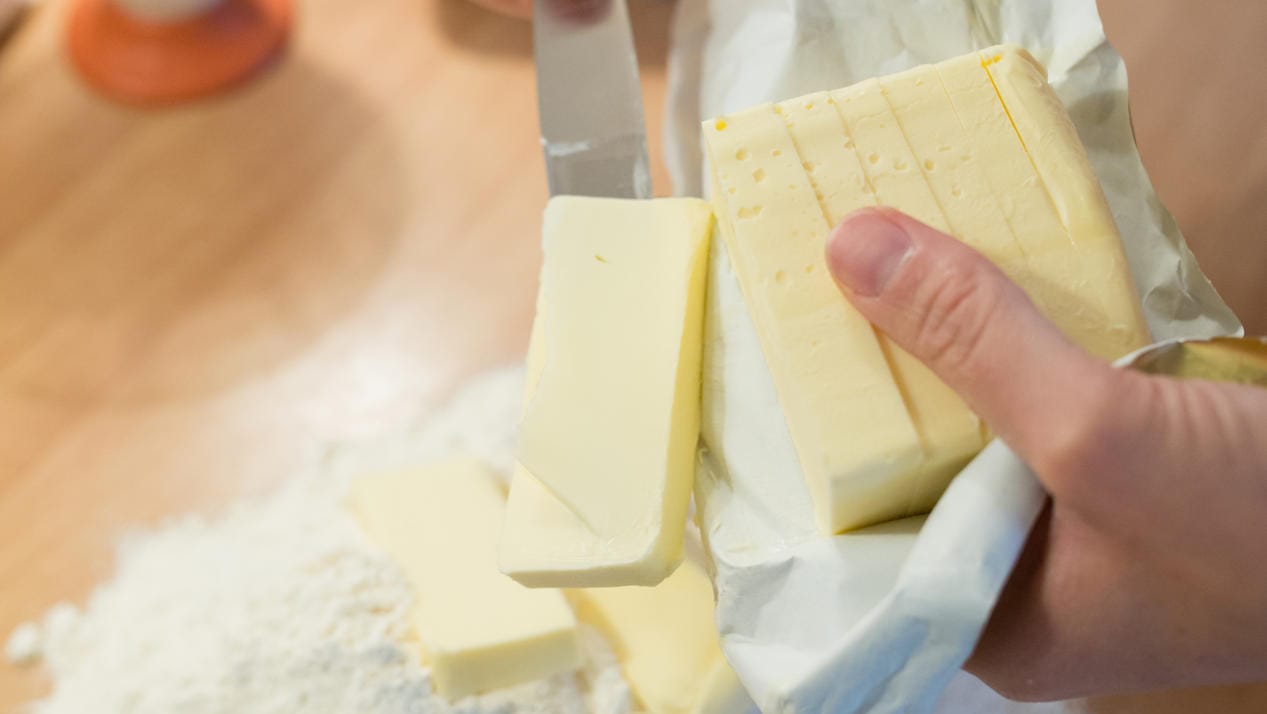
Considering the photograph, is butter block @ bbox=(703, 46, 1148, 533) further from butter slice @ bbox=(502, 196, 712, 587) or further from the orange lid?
the orange lid

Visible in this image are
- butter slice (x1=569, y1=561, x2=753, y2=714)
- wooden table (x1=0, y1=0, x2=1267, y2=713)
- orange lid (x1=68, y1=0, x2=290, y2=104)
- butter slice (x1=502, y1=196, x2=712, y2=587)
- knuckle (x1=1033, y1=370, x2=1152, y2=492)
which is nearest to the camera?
knuckle (x1=1033, y1=370, x2=1152, y2=492)

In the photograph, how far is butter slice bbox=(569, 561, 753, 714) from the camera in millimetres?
633

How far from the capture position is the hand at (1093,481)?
39 centimetres

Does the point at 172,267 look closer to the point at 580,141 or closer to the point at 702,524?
the point at 580,141

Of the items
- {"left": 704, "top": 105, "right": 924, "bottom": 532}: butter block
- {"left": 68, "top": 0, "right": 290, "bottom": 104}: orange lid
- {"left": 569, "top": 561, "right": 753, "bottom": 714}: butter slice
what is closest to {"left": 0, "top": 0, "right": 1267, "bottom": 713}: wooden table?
{"left": 68, "top": 0, "right": 290, "bottom": 104}: orange lid

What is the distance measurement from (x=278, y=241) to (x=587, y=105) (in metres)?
0.46

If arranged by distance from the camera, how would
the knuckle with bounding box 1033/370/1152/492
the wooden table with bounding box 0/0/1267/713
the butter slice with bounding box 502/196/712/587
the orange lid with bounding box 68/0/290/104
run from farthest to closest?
the orange lid with bounding box 68/0/290/104
the wooden table with bounding box 0/0/1267/713
the butter slice with bounding box 502/196/712/587
the knuckle with bounding box 1033/370/1152/492

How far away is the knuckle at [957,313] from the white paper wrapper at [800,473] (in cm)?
5

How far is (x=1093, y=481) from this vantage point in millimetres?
399

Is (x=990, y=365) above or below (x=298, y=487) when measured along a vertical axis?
above

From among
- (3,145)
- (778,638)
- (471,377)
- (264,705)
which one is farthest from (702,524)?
(3,145)

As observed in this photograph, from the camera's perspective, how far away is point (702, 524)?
566 mm

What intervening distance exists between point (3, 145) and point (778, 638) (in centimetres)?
100

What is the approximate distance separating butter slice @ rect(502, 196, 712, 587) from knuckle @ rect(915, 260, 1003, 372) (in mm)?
142
